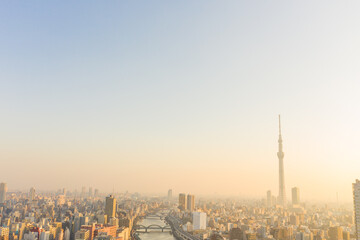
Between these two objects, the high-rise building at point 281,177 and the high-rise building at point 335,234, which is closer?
the high-rise building at point 335,234

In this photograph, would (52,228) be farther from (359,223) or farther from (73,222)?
(359,223)

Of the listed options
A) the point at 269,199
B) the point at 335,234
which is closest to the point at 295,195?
the point at 269,199

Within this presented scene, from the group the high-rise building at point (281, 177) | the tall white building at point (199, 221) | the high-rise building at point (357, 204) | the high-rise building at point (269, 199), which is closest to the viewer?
the high-rise building at point (357, 204)

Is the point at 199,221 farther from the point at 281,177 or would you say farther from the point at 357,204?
the point at 281,177

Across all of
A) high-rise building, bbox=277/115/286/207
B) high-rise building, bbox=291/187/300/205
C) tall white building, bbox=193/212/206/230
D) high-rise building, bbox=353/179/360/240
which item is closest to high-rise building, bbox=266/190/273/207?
high-rise building, bbox=291/187/300/205

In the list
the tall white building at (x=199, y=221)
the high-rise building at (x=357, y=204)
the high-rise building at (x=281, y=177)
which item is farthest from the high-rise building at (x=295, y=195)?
the high-rise building at (x=357, y=204)

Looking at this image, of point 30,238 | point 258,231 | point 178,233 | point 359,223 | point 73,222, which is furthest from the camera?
point 178,233

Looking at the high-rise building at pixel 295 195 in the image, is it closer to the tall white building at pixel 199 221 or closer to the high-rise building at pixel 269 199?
the high-rise building at pixel 269 199

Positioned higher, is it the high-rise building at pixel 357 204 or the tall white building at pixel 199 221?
the high-rise building at pixel 357 204

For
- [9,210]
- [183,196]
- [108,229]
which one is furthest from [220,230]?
[183,196]

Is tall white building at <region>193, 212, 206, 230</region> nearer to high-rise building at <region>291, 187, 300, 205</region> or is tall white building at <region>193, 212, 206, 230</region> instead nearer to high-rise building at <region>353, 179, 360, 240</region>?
high-rise building at <region>353, 179, 360, 240</region>

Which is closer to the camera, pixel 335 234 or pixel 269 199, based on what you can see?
pixel 335 234
